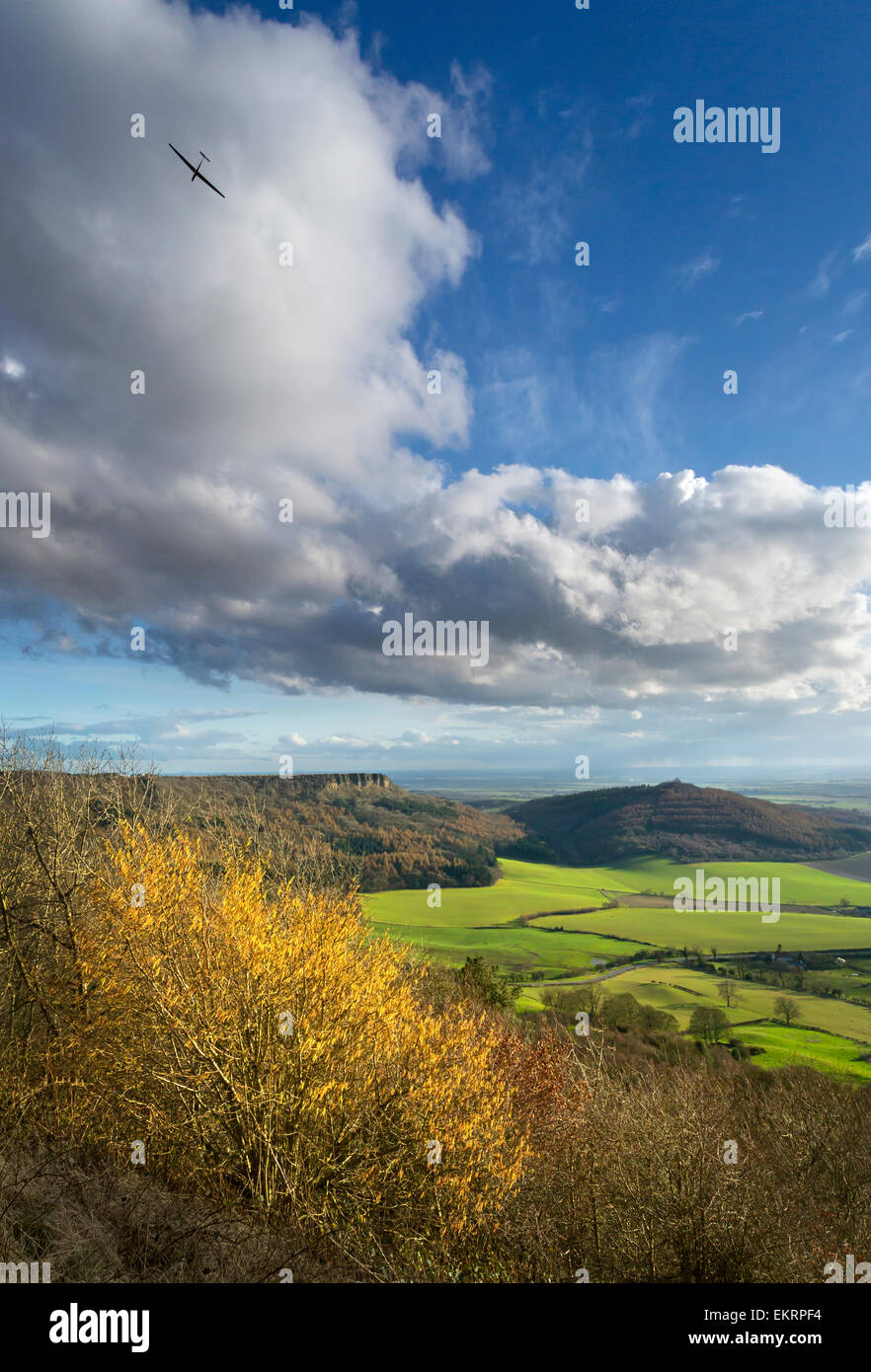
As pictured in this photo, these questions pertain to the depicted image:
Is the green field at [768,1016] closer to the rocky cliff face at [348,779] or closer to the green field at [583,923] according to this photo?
the green field at [583,923]

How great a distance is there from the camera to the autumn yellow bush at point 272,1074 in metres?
9.26

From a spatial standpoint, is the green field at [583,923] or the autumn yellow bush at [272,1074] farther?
the green field at [583,923]

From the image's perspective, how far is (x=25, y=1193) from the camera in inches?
320

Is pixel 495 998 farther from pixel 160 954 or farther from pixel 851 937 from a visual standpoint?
pixel 851 937

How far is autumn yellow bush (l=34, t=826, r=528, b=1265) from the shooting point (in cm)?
926

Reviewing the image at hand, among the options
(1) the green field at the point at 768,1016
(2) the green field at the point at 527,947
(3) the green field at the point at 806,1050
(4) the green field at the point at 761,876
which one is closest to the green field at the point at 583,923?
(2) the green field at the point at 527,947

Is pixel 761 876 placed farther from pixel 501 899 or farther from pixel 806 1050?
pixel 806 1050

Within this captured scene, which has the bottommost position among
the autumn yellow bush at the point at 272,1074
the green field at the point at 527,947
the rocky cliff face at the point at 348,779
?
the green field at the point at 527,947

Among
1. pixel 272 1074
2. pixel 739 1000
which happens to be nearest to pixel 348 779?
pixel 739 1000

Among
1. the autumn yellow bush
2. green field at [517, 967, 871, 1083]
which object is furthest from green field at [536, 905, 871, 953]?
the autumn yellow bush

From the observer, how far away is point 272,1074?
9.41 meters

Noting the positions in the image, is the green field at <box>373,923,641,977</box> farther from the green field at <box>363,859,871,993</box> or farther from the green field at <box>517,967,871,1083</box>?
the green field at <box>517,967,871,1083</box>

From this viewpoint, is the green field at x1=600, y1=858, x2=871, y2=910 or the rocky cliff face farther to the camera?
the rocky cliff face
